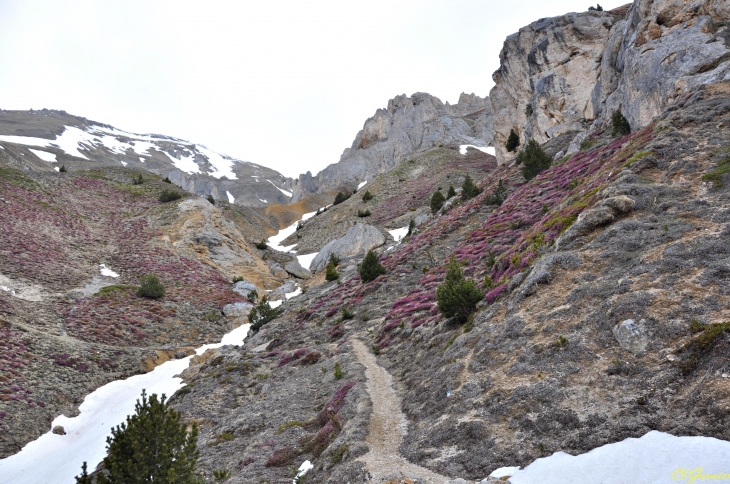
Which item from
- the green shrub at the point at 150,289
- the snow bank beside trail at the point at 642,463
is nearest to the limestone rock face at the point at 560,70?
the snow bank beside trail at the point at 642,463

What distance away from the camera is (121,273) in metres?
39.9

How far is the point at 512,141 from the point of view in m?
60.6

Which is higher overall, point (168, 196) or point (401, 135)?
point (401, 135)

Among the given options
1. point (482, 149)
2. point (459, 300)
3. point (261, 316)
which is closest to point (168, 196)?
point (261, 316)

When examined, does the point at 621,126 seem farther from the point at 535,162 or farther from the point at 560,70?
the point at 560,70

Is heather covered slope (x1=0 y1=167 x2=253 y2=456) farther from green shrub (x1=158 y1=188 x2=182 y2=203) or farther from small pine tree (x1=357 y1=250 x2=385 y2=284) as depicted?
small pine tree (x1=357 y1=250 x2=385 y2=284)

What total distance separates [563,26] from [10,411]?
205ft

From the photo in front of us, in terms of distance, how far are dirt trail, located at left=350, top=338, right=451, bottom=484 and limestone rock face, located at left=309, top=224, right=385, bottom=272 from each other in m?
32.0

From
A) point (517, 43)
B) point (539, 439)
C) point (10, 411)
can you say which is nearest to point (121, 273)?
point (10, 411)

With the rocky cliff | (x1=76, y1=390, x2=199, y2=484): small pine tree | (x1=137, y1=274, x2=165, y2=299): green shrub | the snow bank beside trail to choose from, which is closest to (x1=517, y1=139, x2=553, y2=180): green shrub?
the rocky cliff

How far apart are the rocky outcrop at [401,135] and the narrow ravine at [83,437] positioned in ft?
283

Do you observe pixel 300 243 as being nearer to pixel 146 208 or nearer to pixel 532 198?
pixel 146 208

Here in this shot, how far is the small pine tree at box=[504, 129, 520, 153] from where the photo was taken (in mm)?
60562

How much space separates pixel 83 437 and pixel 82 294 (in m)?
18.2
